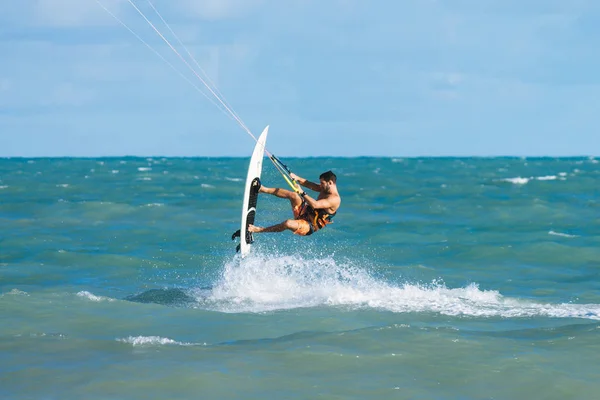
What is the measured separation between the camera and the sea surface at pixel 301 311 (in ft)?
26.8

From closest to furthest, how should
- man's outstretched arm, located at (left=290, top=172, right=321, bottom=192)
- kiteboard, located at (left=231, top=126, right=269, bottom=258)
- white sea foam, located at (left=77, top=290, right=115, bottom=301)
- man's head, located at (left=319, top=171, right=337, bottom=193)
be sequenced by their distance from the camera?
1. man's outstretched arm, located at (left=290, top=172, right=321, bottom=192)
2. man's head, located at (left=319, top=171, right=337, bottom=193)
3. kiteboard, located at (left=231, top=126, right=269, bottom=258)
4. white sea foam, located at (left=77, top=290, right=115, bottom=301)

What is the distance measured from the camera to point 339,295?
504 inches

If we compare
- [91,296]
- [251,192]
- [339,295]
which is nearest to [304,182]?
[251,192]

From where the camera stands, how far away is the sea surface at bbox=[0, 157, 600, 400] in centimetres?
817

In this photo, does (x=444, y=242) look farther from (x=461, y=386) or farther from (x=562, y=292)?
(x=461, y=386)

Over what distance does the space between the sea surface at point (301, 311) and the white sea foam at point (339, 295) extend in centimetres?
4

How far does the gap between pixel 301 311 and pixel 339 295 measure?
136cm

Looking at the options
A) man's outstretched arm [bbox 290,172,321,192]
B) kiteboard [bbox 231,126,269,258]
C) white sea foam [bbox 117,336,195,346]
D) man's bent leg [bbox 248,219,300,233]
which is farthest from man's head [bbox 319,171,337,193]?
white sea foam [bbox 117,336,195,346]

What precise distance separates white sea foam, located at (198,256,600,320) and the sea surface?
4 centimetres

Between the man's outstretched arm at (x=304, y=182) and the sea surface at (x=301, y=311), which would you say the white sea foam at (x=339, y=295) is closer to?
the sea surface at (x=301, y=311)

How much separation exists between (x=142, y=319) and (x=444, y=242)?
11.4 m

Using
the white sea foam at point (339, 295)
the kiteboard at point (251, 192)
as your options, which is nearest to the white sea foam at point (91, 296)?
the white sea foam at point (339, 295)

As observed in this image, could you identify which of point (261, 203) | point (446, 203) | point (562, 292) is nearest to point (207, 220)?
point (261, 203)

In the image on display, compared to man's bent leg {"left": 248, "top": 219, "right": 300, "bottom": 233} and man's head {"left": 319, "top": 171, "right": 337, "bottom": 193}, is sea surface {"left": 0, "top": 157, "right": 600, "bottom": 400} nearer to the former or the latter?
man's bent leg {"left": 248, "top": 219, "right": 300, "bottom": 233}
